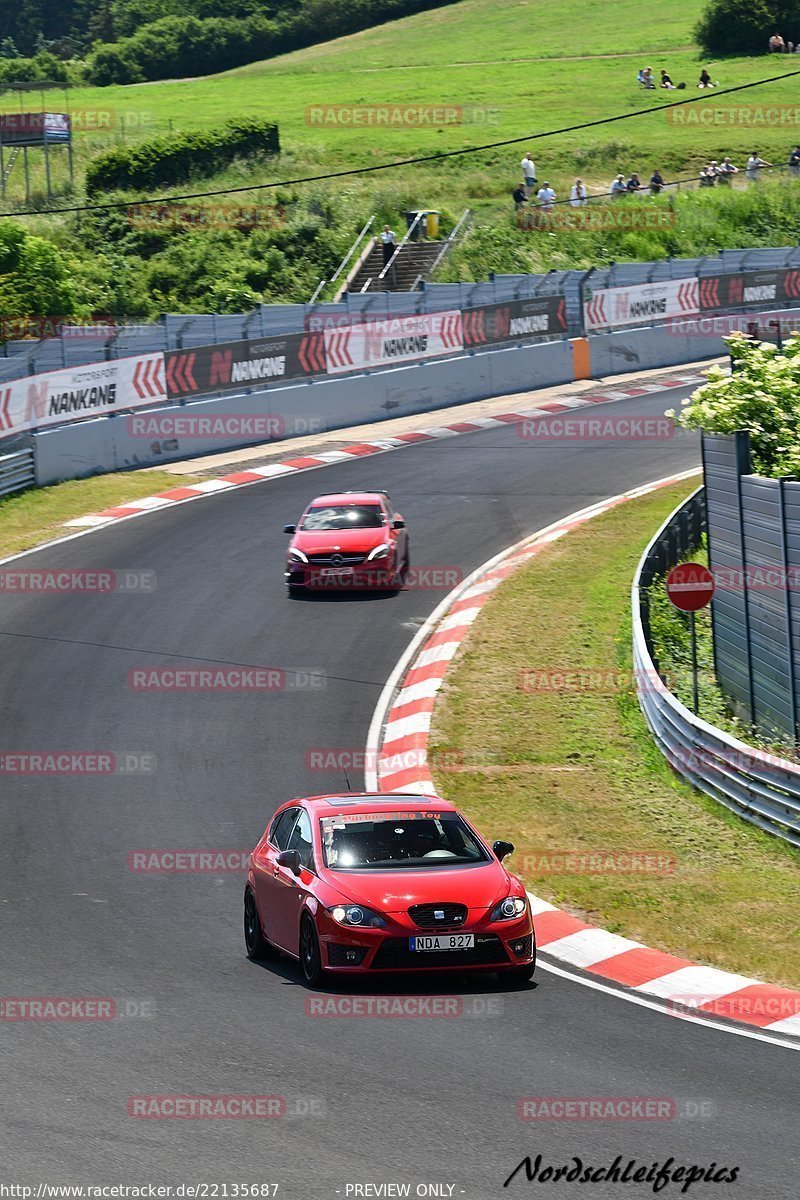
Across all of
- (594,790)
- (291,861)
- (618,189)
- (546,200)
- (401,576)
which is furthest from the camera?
(618,189)

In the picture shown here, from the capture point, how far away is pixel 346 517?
2511 centimetres

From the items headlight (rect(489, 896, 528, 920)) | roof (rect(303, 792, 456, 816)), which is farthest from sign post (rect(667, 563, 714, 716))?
headlight (rect(489, 896, 528, 920))

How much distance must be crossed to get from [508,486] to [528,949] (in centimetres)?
2091

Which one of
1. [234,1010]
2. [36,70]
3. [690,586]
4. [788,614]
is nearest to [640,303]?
[788,614]

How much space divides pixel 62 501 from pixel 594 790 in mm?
15940

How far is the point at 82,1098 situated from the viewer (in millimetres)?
9203

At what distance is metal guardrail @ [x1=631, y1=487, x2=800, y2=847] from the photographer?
622 inches

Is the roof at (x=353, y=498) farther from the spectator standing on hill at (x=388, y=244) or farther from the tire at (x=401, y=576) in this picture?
the spectator standing on hill at (x=388, y=244)

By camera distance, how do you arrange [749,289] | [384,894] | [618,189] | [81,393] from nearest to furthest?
[384,894], [81,393], [749,289], [618,189]

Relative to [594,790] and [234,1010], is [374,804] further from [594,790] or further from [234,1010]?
[594,790]

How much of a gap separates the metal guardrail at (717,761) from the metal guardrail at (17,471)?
1380 cm

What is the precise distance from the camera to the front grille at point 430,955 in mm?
11156

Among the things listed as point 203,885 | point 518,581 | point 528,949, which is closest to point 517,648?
point 518,581

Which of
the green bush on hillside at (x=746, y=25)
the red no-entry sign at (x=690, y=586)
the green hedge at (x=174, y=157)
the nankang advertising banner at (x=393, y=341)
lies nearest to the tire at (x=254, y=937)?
the red no-entry sign at (x=690, y=586)
